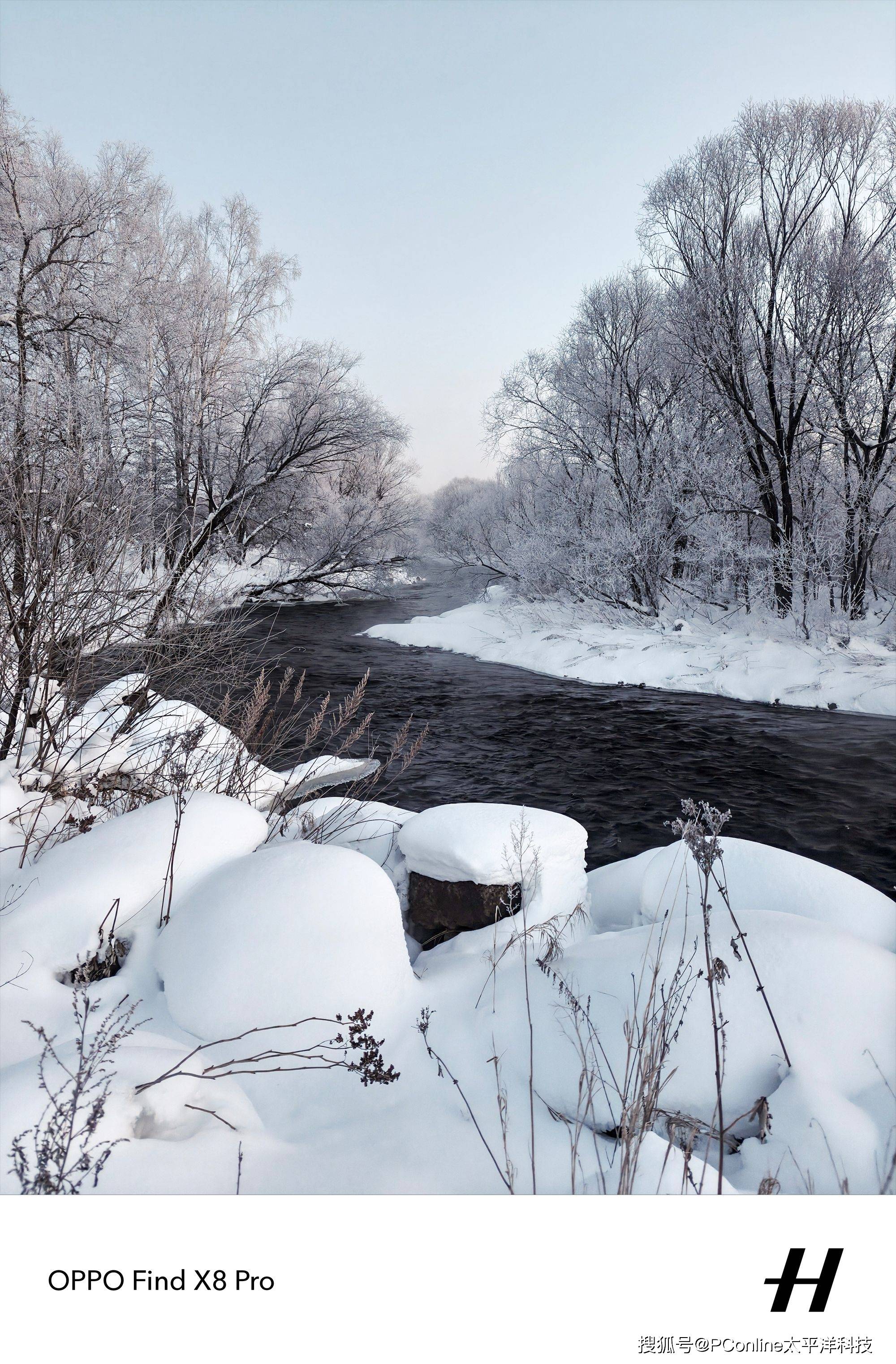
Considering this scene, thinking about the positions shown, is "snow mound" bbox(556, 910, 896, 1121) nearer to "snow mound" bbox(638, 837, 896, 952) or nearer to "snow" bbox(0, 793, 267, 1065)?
"snow mound" bbox(638, 837, 896, 952)

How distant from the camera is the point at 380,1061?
72.4 inches

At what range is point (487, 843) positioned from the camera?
364 centimetres

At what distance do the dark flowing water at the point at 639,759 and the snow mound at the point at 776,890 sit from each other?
4.64ft

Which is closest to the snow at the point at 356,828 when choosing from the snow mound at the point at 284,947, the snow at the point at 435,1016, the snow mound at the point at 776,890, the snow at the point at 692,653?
the snow at the point at 435,1016

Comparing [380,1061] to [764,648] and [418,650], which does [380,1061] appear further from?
[418,650]

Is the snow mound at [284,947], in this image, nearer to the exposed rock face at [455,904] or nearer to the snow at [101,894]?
the snow at [101,894]

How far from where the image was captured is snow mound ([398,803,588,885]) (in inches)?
140

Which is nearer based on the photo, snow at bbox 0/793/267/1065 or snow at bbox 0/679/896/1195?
snow at bbox 0/679/896/1195

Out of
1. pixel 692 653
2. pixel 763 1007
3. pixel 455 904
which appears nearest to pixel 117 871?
pixel 455 904

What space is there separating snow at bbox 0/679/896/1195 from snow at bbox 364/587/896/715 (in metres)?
7.44

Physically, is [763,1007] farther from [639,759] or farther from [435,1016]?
[639,759]

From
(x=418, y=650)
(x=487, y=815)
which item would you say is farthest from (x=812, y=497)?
(x=487, y=815)

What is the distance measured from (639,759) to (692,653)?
5.26m

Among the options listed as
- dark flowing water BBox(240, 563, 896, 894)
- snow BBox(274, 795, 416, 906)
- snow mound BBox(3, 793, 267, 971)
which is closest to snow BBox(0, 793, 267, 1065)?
snow mound BBox(3, 793, 267, 971)
